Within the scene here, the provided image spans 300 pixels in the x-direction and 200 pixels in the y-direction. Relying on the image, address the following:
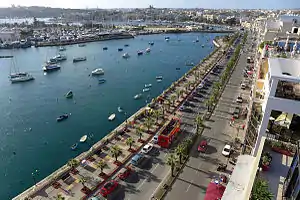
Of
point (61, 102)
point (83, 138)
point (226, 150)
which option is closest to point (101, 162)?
point (83, 138)

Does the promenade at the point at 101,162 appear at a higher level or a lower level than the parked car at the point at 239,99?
lower

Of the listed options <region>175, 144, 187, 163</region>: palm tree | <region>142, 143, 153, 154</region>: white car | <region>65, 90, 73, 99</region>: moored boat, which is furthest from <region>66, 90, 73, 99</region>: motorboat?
<region>175, 144, 187, 163</region>: palm tree

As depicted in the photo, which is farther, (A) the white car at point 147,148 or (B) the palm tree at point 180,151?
(A) the white car at point 147,148

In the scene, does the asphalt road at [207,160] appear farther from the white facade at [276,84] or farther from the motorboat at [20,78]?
the motorboat at [20,78]

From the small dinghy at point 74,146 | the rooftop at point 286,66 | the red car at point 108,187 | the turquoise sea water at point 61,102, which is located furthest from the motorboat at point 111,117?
the rooftop at point 286,66

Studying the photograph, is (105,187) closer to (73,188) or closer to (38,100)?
(73,188)

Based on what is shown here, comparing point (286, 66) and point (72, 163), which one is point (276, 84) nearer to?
point (286, 66)

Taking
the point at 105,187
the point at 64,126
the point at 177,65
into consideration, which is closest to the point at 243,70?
the point at 177,65
